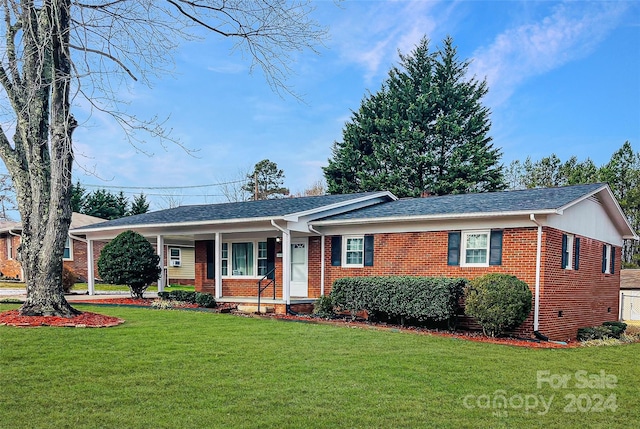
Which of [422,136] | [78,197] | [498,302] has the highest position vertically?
[422,136]

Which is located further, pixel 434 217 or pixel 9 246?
pixel 9 246

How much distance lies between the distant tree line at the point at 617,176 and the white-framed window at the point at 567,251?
74.0 feet

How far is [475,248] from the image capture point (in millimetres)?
13211

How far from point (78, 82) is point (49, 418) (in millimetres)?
5764

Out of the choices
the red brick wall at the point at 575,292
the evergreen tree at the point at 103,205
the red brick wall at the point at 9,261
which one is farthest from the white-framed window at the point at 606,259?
the evergreen tree at the point at 103,205

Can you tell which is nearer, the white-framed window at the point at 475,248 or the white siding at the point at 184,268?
the white-framed window at the point at 475,248

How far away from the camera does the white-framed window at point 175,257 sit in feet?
106

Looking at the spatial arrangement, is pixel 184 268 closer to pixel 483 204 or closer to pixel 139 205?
pixel 139 205

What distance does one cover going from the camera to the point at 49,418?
191 inches

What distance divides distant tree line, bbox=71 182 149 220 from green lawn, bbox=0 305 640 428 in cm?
3496

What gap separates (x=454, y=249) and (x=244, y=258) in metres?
7.92

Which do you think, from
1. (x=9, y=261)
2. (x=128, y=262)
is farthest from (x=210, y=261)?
(x=9, y=261)

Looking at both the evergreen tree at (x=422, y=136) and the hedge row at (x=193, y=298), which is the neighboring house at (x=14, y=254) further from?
the evergreen tree at (x=422, y=136)

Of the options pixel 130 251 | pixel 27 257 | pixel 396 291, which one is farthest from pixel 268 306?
pixel 27 257
